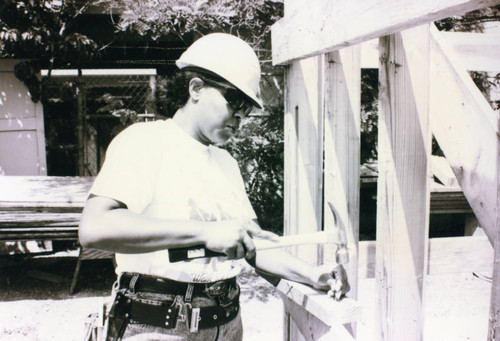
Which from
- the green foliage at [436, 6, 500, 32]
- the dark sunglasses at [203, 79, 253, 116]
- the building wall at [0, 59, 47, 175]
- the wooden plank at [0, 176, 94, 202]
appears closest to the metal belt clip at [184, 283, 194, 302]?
the dark sunglasses at [203, 79, 253, 116]

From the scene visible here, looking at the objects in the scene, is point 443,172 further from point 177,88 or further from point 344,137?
point 177,88

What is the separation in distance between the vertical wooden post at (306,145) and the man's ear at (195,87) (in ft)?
2.23

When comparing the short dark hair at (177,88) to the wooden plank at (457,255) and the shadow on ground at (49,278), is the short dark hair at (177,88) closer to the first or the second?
the wooden plank at (457,255)

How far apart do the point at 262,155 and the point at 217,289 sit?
14.4 feet

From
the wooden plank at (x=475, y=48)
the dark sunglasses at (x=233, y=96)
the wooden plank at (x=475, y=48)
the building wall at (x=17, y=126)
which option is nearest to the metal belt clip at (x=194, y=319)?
the dark sunglasses at (x=233, y=96)

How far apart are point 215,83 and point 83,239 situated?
0.77 meters

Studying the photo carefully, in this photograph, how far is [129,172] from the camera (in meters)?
1.50

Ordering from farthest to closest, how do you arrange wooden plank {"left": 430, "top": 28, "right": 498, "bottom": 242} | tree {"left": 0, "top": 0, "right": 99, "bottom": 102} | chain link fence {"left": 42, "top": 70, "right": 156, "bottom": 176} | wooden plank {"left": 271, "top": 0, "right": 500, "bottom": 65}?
chain link fence {"left": 42, "top": 70, "right": 156, "bottom": 176} → tree {"left": 0, "top": 0, "right": 99, "bottom": 102} → wooden plank {"left": 430, "top": 28, "right": 498, "bottom": 242} → wooden plank {"left": 271, "top": 0, "right": 500, "bottom": 65}

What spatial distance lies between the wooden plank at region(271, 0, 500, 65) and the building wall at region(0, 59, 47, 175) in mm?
→ 6496

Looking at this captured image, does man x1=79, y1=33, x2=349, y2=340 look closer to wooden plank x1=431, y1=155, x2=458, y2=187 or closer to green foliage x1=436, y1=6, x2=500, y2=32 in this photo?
wooden plank x1=431, y1=155, x2=458, y2=187

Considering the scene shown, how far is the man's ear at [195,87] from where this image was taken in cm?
178

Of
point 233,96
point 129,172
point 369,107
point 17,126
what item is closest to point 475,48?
point 233,96

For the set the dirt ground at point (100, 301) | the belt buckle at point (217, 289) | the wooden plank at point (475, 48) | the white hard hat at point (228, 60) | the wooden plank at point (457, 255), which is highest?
the wooden plank at point (475, 48)

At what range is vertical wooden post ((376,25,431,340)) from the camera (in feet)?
5.59
